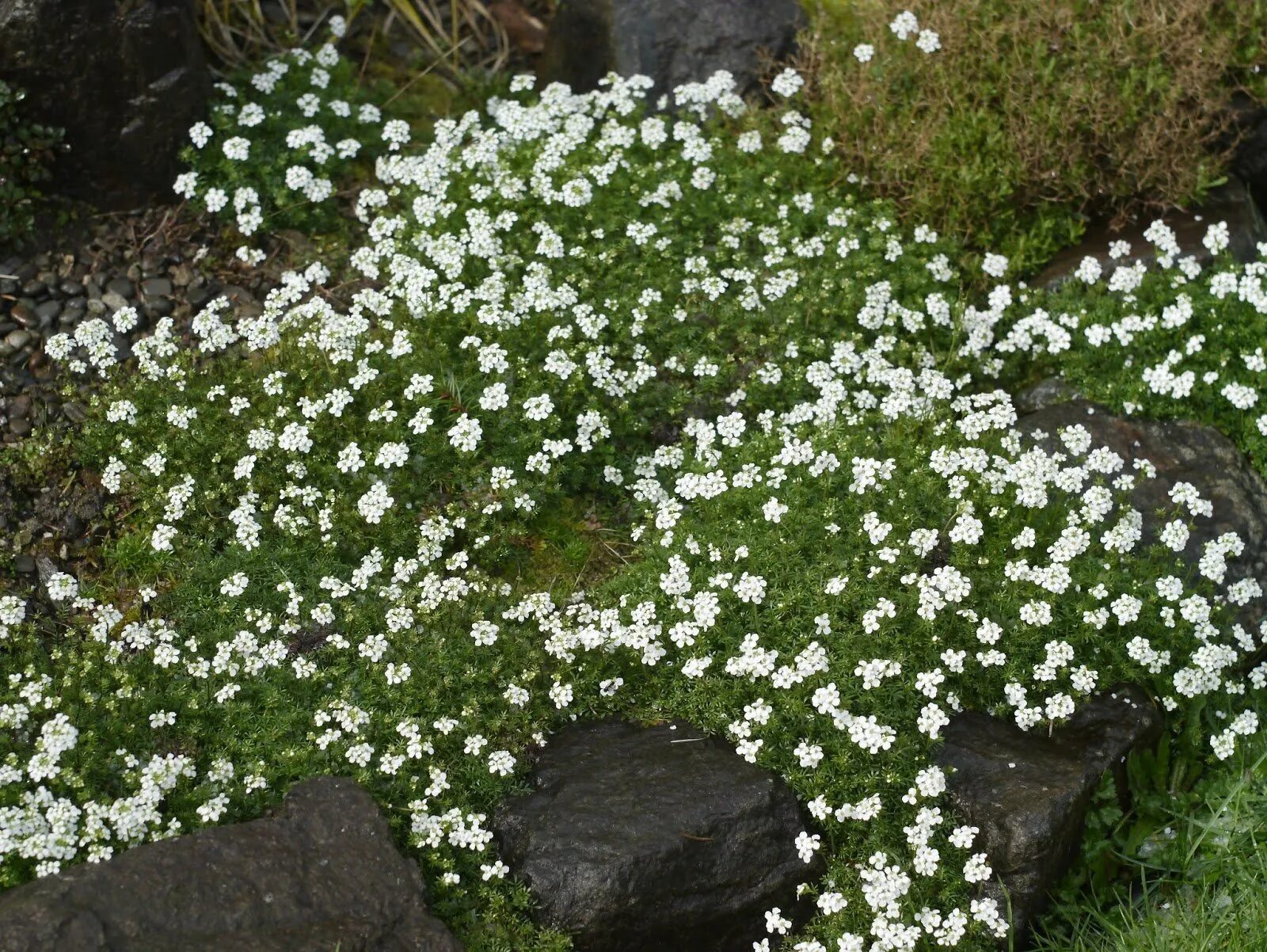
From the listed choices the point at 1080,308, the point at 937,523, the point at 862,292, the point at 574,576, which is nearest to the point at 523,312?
the point at 574,576

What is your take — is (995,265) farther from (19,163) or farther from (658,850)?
(19,163)

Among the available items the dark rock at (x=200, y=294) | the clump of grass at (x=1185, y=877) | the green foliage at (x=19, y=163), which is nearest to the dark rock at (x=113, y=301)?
the dark rock at (x=200, y=294)

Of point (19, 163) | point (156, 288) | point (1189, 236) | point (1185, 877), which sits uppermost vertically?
point (19, 163)

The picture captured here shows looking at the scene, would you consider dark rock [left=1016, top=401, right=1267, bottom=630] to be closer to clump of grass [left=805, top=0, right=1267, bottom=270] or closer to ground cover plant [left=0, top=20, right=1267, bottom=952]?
ground cover plant [left=0, top=20, right=1267, bottom=952]

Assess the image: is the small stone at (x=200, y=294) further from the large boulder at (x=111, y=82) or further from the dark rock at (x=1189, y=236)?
the dark rock at (x=1189, y=236)

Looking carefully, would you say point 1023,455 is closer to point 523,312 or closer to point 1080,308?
point 1080,308

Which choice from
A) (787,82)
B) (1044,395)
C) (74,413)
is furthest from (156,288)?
(1044,395)

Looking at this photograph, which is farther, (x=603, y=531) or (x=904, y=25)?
(x=904, y=25)
